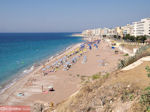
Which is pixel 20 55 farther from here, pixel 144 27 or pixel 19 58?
pixel 144 27

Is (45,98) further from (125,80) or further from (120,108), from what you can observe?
(120,108)

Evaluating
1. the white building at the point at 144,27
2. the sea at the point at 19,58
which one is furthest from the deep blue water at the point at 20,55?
the white building at the point at 144,27

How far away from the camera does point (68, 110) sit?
7.14m

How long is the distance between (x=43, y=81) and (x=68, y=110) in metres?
12.4

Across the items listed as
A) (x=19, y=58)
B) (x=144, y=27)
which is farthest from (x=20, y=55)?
(x=144, y=27)

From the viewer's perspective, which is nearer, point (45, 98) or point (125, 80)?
point (125, 80)

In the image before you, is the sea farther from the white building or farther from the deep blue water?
the white building

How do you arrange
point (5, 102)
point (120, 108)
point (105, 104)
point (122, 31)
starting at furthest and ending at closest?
point (122, 31) < point (5, 102) < point (105, 104) < point (120, 108)

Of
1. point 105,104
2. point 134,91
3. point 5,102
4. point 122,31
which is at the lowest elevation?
point 5,102

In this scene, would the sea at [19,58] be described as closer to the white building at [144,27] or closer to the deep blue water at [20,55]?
the deep blue water at [20,55]

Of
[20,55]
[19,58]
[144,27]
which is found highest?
[144,27]

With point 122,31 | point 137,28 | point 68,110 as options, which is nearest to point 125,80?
point 68,110

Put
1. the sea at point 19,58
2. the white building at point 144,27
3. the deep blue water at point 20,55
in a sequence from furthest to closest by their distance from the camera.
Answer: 1. the white building at point 144,27
2. the deep blue water at point 20,55
3. the sea at point 19,58

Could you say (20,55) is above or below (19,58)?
above
